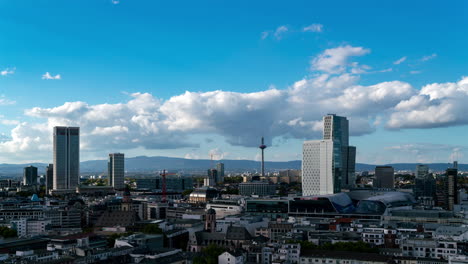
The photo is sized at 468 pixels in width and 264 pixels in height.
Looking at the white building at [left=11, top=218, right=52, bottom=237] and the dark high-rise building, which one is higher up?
the dark high-rise building

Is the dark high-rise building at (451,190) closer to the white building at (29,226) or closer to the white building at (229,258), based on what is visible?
the white building at (229,258)

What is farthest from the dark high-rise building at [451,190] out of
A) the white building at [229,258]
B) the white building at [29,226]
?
the white building at [29,226]

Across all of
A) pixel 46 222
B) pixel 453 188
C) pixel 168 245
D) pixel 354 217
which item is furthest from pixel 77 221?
pixel 453 188

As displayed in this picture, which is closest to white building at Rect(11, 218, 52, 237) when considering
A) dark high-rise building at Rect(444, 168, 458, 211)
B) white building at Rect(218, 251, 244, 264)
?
white building at Rect(218, 251, 244, 264)

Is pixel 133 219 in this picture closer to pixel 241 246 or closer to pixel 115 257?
pixel 241 246

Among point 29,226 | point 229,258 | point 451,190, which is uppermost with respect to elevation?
point 451,190

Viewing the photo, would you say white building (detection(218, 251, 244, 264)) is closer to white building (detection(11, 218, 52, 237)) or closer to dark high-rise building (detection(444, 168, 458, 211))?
white building (detection(11, 218, 52, 237))

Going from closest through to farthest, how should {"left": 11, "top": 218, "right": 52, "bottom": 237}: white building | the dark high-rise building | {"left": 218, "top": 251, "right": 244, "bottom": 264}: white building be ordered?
1. {"left": 218, "top": 251, "right": 244, "bottom": 264}: white building
2. {"left": 11, "top": 218, "right": 52, "bottom": 237}: white building
3. the dark high-rise building

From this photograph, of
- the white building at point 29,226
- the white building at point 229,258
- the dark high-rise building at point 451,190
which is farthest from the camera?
the dark high-rise building at point 451,190

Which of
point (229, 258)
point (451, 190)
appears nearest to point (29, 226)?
point (229, 258)

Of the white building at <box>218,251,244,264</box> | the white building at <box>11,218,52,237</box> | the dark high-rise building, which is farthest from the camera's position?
the dark high-rise building

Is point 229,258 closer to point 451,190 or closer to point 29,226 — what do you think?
point 29,226
